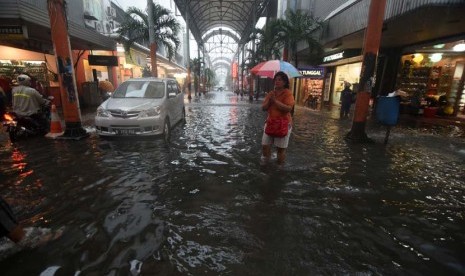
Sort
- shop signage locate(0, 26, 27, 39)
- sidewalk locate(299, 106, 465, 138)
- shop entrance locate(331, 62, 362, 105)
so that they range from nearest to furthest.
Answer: shop signage locate(0, 26, 27, 39)
sidewalk locate(299, 106, 465, 138)
shop entrance locate(331, 62, 362, 105)

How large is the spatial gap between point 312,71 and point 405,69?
5.55 m

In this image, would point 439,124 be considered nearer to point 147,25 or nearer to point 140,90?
point 140,90

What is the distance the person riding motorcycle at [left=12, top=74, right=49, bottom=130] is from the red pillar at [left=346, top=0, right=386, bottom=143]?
31.7 ft

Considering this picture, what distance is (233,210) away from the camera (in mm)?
3912

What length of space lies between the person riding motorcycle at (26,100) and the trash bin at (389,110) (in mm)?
10269

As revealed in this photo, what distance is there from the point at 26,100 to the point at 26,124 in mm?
747

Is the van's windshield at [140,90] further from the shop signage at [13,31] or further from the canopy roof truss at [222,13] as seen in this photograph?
the canopy roof truss at [222,13]

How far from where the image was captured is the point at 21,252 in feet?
9.43

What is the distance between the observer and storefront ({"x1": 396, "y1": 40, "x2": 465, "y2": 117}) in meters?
14.1

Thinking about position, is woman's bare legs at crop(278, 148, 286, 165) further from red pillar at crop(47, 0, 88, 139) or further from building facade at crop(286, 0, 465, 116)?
building facade at crop(286, 0, 465, 116)

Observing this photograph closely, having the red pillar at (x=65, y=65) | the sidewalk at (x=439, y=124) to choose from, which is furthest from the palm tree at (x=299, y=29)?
the red pillar at (x=65, y=65)

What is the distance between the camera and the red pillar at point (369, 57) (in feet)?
23.8

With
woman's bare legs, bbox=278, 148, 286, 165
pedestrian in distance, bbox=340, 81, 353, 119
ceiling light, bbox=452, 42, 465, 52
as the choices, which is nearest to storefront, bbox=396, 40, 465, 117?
ceiling light, bbox=452, 42, 465, 52

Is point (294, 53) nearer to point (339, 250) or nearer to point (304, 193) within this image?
point (304, 193)
